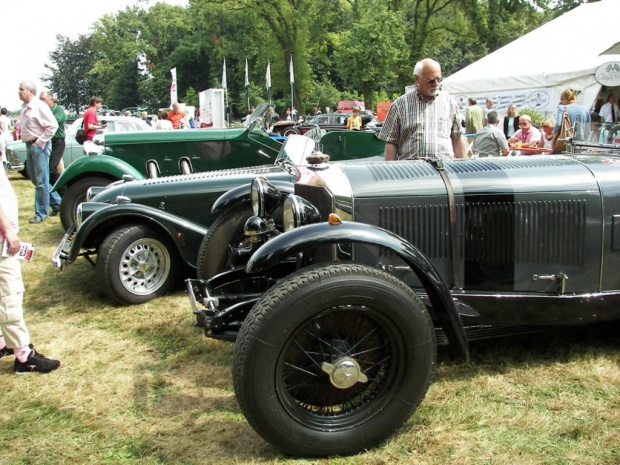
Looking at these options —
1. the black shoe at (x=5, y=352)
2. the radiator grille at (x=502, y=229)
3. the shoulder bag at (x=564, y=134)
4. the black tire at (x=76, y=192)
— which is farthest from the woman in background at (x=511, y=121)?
the black shoe at (x=5, y=352)

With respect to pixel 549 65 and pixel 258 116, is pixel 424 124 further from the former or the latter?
pixel 549 65

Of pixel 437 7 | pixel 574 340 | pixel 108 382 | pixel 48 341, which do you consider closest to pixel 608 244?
pixel 574 340

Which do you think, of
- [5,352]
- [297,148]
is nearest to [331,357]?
[5,352]

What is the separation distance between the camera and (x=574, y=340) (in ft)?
11.9

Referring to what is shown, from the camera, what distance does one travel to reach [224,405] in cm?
300

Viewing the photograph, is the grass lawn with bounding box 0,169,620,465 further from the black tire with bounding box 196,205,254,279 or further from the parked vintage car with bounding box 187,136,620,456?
the black tire with bounding box 196,205,254,279

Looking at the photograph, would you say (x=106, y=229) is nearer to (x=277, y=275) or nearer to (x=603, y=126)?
(x=277, y=275)

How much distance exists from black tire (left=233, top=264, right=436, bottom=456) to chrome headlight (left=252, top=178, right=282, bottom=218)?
106 cm

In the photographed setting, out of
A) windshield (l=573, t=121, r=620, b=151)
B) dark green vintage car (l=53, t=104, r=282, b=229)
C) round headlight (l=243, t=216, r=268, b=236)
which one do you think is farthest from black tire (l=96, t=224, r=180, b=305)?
windshield (l=573, t=121, r=620, b=151)

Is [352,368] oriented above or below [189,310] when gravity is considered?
above

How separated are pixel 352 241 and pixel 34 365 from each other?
2.34 meters

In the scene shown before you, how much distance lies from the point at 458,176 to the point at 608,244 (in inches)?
37.3

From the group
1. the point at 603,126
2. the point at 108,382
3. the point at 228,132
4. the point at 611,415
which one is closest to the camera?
the point at 611,415

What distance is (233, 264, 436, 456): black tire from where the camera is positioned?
2250 mm
